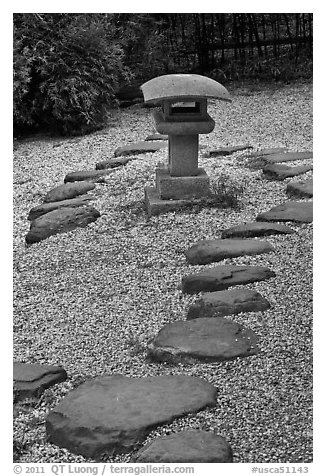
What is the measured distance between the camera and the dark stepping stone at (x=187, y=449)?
2.52 metres

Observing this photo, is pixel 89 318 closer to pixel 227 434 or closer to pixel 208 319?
pixel 208 319

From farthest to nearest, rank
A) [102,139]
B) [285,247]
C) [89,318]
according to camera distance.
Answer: [102,139]
[285,247]
[89,318]

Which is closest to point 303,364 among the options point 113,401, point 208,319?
point 208,319

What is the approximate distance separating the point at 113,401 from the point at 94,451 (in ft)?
0.93

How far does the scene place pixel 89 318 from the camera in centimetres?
415

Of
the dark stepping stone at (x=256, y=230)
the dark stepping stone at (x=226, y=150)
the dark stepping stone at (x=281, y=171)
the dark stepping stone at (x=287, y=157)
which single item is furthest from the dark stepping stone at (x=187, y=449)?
the dark stepping stone at (x=226, y=150)

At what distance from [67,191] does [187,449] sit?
4260 mm

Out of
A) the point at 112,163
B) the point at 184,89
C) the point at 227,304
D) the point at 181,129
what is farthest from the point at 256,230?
the point at 112,163

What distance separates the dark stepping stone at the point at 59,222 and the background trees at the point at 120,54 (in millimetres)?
3308

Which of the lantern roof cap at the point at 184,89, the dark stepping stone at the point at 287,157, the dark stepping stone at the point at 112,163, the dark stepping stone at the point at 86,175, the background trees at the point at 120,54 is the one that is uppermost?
the background trees at the point at 120,54

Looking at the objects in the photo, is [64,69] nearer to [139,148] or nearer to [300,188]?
[139,148]

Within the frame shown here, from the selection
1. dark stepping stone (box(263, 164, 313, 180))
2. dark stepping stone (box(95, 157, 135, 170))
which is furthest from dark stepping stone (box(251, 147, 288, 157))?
dark stepping stone (box(95, 157, 135, 170))

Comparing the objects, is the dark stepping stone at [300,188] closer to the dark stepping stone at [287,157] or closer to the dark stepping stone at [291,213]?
the dark stepping stone at [291,213]

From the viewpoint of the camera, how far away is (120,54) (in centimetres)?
998
